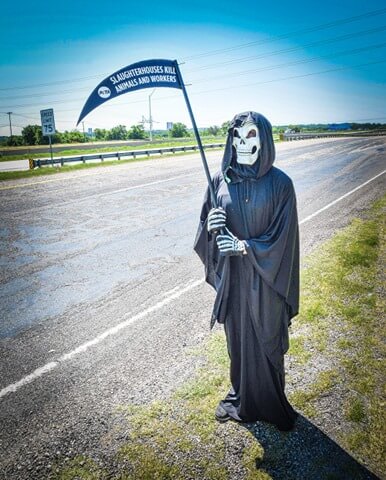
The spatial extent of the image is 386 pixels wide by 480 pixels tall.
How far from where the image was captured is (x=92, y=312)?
5148 mm

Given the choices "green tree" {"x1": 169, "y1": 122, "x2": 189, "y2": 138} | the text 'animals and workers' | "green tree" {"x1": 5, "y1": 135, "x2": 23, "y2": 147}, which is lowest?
the text 'animals and workers'

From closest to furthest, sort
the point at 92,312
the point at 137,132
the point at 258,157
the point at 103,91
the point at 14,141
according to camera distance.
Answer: the point at 103,91, the point at 258,157, the point at 92,312, the point at 14,141, the point at 137,132

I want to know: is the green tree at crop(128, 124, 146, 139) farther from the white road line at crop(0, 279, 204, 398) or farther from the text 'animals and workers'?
the text 'animals and workers'

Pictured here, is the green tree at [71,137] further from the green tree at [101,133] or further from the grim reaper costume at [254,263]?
the grim reaper costume at [254,263]

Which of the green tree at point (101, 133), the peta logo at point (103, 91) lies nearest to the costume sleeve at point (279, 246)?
the peta logo at point (103, 91)

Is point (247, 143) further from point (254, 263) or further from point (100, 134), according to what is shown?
point (100, 134)

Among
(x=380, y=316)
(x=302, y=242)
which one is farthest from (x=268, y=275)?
(x=302, y=242)

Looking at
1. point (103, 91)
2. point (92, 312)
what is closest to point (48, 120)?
point (92, 312)

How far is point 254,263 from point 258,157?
80 centimetres

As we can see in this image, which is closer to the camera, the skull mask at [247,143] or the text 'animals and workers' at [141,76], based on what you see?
the text 'animals and workers' at [141,76]

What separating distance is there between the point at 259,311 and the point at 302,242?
5.34 m

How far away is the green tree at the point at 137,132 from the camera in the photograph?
89.2 meters

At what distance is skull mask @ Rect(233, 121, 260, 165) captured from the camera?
2557 mm

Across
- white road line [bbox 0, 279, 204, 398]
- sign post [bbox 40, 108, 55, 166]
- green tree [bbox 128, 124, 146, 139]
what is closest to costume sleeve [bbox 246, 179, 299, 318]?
white road line [bbox 0, 279, 204, 398]
